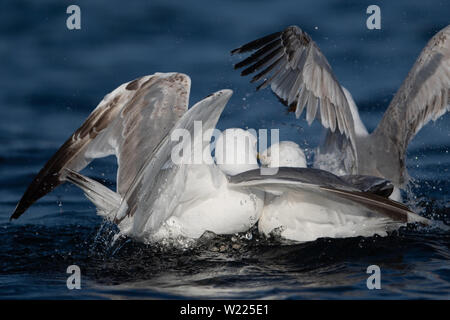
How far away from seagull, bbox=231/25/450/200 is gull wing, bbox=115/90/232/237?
137cm

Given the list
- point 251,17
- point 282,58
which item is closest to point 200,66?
point 251,17

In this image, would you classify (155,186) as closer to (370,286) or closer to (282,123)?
(370,286)

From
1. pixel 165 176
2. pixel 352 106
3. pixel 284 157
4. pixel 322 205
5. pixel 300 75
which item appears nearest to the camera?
pixel 165 176

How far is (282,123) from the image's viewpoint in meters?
8.11

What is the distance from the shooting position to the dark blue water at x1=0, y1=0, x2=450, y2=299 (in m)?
4.60

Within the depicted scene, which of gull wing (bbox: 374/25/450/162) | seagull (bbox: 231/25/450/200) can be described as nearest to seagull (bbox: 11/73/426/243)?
seagull (bbox: 231/25/450/200)

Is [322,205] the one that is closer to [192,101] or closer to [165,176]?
[165,176]

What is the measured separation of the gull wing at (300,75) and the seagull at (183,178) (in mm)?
520

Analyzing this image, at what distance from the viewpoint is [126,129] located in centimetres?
583

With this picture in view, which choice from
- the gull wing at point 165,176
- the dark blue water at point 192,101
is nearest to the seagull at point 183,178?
the gull wing at point 165,176

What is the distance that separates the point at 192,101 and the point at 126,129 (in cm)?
316

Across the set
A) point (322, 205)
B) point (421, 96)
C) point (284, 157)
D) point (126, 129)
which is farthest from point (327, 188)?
point (421, 96)

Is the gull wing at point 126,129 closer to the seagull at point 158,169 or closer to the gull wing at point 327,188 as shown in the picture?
the seagull at point 158,169

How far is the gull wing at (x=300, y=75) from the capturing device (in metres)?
5.63
